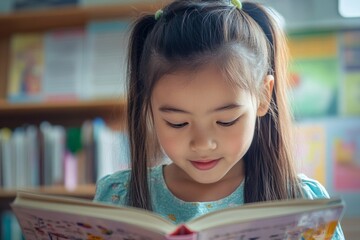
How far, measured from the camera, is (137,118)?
938mm

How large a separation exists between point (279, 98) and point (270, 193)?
0.16 metres

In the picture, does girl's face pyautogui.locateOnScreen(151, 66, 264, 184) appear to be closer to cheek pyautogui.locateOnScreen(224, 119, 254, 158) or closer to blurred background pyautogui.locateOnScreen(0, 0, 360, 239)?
cheek pyautogui.locateOnScreen(224, 119, 254, 158)

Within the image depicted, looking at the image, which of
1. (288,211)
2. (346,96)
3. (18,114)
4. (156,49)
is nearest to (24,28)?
(18,114)

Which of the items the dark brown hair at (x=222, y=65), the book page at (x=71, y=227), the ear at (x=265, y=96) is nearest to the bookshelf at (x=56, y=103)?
the dark brown hair at (x=222, y=65)

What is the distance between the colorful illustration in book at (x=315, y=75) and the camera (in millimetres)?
1858

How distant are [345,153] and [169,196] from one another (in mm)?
1115

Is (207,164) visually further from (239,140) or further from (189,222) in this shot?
(189,222)

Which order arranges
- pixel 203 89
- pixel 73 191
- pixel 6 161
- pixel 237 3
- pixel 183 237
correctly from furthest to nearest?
pixel 6 161
pixel 73 191
pixel 237 3
pixel 203 89
pixel 183 237

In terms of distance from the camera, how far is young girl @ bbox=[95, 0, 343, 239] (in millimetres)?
772

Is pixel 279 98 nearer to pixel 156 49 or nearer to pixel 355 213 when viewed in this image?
pixel 156 49

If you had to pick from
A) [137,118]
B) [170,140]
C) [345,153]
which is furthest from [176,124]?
[345,153]

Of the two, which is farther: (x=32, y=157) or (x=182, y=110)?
(x=32, y=157)

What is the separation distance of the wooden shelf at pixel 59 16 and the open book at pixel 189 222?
1.27 metres

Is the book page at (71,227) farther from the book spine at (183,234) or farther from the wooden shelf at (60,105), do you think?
the wooden shelf at (60,105)
